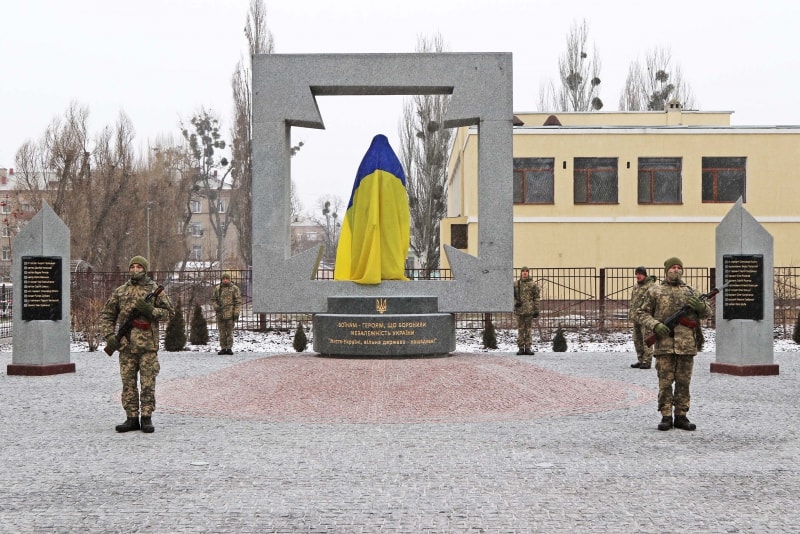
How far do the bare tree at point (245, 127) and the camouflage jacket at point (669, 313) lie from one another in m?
27.4

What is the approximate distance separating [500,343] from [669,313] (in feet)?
43.3

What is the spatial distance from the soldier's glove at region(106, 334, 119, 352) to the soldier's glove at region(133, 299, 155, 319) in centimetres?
37

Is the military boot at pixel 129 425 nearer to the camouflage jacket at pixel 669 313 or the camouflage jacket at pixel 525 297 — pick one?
the camouflage jacket at pixel 669 313

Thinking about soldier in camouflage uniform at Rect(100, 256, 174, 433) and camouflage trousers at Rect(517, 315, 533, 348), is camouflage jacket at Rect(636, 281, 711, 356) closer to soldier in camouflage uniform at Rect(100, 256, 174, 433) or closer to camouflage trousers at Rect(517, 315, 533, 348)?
soldier in camouflage uniform at Rect(100, 256, 174, 433)

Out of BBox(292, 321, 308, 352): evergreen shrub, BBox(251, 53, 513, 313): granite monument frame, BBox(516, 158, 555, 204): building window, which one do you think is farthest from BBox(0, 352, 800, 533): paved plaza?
BBox(516, 158, 555, 204): building window

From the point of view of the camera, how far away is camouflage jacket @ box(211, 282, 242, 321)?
19.3 meters

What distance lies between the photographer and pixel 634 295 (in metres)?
16.9

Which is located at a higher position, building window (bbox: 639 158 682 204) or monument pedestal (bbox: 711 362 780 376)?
building window (bbox: 639 158 682 204)

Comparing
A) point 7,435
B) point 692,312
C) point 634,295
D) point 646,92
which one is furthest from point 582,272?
point 7,435

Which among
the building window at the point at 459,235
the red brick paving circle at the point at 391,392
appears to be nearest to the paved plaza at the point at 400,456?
the red brick paving circle at the point at 391,392

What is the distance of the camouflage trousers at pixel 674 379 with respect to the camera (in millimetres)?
9406

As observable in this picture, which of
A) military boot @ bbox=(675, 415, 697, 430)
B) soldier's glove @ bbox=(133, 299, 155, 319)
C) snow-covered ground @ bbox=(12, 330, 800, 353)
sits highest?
soldier's glove @ bbox=(133, 299, 155, 319)

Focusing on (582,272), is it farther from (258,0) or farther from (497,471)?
(497,471)

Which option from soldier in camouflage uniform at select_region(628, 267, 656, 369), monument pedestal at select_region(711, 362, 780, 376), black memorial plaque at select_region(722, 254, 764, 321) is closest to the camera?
Result: monument pedestal at select_region(711, 362, 780, 376)
